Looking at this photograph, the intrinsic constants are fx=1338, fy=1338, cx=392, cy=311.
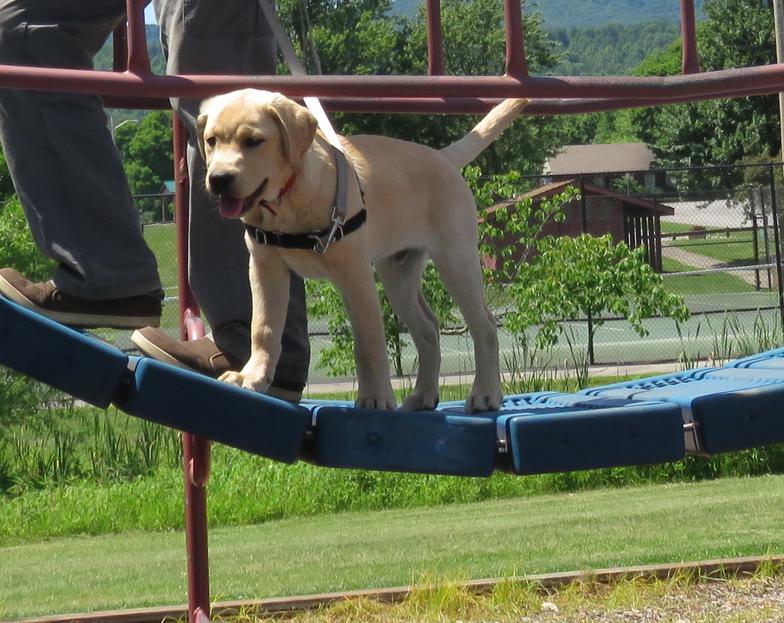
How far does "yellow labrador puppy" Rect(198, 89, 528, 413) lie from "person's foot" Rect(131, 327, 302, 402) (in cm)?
25

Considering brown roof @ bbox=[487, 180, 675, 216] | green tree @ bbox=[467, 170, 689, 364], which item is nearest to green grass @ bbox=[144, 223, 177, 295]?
brown roof @ bbox=[487, 180, 675, 216]

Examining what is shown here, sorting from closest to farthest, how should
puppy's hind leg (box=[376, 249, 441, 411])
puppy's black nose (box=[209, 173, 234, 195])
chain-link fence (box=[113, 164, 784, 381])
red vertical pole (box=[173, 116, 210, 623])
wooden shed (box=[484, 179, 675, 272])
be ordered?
puppy's black nose (box=[209, 173, 234, 195]) → puppy's hind leg (box=[376, 249, 441, 411]) → red vertical pole (box=[173, 116, 210, 623]) → chain-link fence (box=[113, 164, 784, 381]) → wooden shed (box=[484, 179, 675, 272])

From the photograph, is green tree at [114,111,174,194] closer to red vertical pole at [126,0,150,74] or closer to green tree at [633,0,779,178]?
green tree at [633,0,779,178]

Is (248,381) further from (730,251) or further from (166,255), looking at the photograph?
(730,251)

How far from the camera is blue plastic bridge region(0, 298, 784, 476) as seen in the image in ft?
9.78

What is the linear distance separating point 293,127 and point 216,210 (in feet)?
1.88

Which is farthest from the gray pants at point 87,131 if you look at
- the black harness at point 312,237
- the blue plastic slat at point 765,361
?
the blue plastic slat at point 765,361

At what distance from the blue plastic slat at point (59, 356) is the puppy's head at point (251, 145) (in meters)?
0.43

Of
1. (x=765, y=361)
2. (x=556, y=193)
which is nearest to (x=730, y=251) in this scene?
(x=556, y=193)

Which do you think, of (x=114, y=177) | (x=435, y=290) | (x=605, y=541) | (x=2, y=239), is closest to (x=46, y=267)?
(x=2, y=239)

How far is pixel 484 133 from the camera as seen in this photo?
3.95m

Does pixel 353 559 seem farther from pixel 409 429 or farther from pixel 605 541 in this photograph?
pixel 409 429

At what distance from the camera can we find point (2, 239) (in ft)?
33.1

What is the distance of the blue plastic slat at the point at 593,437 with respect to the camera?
124 inches
